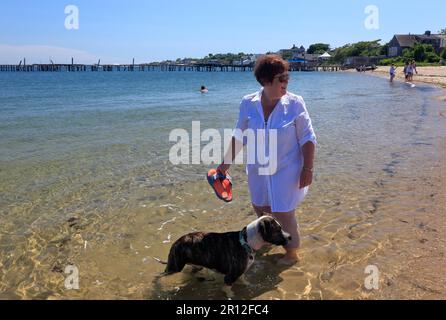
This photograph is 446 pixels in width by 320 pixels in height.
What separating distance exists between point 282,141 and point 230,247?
1.24 m

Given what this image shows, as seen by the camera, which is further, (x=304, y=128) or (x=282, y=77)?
(x=304, y=128)

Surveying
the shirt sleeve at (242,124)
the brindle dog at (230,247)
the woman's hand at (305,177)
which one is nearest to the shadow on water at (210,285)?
the brindle dog at (230,247)

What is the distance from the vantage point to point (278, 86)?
13.5ft

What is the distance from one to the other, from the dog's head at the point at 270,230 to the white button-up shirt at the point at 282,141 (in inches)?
11.7

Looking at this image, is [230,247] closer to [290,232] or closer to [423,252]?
[290,232]

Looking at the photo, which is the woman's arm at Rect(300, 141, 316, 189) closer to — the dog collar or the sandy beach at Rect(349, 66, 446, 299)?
the dog collar

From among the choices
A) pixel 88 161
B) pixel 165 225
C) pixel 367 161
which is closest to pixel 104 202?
pixel 165 225

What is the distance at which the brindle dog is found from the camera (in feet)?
13.4

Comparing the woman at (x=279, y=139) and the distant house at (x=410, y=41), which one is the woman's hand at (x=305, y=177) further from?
the distant house at (x=410, y=41)

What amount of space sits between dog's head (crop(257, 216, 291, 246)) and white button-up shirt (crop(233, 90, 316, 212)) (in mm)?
296

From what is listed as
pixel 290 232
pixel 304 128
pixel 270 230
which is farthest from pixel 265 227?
pixel 304 128

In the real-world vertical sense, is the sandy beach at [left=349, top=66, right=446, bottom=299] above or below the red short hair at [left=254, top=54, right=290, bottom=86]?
below

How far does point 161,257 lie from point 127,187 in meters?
3.19

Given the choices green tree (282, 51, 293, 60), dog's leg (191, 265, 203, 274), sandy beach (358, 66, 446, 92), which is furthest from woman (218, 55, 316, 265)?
sandy beach (358, 66, 446, 92)
